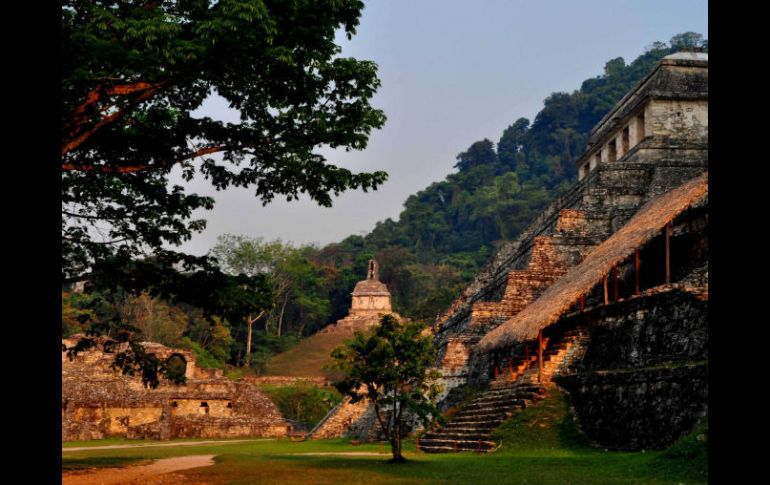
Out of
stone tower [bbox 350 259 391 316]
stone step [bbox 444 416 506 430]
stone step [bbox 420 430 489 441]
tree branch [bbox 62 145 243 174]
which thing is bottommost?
stone step [bbox 420 430 489 441]

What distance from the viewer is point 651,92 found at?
2400 centimetres

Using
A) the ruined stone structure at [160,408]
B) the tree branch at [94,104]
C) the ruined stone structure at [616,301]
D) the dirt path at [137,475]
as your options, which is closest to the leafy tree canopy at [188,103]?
the tree branch at [94,104]

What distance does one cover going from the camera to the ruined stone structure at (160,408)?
89.9ft

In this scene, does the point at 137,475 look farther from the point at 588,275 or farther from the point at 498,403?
the point at 588,275

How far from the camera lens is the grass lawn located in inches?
357

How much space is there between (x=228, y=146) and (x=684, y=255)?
10914 mm

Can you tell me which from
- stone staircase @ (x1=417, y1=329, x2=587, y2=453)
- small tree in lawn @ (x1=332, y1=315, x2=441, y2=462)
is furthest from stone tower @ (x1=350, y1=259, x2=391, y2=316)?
small tree in lawn @ (x1=332, y1=315, x2=441, y2=462)

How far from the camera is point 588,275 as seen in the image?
15469 mm

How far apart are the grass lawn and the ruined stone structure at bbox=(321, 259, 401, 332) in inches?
1770

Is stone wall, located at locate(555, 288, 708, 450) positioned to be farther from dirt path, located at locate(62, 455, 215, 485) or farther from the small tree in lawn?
dirt path, located at locate(62, 455, 215, 485)

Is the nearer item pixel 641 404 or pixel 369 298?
pixel 641 404

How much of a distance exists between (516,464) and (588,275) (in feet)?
17.2

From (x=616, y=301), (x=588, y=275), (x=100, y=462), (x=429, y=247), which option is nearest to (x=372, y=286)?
(x=429, y=247)

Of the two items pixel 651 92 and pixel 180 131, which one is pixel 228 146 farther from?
pixel 651 92
